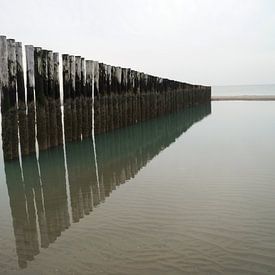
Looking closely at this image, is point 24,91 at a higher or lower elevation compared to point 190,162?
higher

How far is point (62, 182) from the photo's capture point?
5793 mm

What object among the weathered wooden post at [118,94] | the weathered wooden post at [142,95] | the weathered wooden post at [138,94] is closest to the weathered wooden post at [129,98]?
the weathered wooden post at [138,94]

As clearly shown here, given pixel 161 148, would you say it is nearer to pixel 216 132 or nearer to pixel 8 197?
pixel 216 132

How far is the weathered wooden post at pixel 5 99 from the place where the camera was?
7.34 metres

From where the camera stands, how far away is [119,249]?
3.19 metres

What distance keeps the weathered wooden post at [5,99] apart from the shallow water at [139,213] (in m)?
0.34

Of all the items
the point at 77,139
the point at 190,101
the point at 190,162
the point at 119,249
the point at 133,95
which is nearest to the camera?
the point at 119,249

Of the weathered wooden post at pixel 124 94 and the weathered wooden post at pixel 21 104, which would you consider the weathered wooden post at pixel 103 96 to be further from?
the weathered wooden post at pixel 21 104

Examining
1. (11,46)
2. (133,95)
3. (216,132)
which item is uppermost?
(11,46)

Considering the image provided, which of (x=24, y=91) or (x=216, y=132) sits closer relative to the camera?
(x=24, y=91)

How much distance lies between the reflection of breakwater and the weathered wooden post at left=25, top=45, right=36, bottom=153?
39 cm

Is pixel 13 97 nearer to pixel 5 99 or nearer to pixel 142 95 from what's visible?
pixel 5 99

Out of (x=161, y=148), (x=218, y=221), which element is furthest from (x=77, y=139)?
(x=218, y=221)

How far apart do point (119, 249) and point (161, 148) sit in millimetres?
5994
